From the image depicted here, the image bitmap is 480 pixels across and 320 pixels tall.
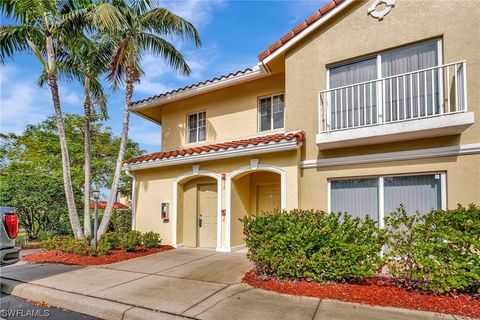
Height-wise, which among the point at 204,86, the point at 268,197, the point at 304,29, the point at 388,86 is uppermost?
the point at 304,29

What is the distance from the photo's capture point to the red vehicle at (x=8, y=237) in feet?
15.2

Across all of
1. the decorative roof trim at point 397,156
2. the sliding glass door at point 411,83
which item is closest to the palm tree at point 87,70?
the decorative roof trim at point 397,156

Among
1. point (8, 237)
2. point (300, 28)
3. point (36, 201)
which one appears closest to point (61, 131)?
point (36, 201)

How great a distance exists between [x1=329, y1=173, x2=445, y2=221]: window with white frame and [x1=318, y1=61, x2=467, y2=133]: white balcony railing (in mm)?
1451

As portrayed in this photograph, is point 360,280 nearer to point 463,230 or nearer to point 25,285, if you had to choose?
point 463,230

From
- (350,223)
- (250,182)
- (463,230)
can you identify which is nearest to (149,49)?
(250,182)

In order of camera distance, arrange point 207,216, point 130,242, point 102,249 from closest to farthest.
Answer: point 102,249
point 130,242
point 207,216

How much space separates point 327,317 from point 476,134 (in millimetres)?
5226

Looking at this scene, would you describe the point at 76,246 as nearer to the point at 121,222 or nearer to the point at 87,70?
the point at 121,222

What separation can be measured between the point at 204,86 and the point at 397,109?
6552 millimetres

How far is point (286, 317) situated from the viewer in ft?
15.4

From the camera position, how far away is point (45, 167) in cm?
1833

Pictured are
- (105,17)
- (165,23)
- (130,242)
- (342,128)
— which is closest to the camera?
(342,128)

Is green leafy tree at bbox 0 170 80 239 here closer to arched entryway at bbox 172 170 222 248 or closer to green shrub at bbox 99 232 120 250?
green shrub at bbox 99 232 120 250
